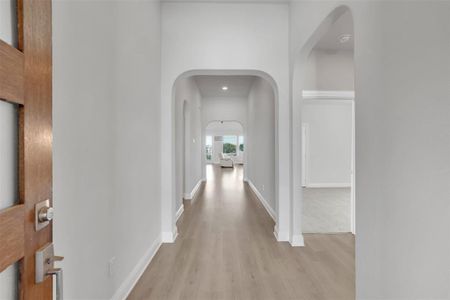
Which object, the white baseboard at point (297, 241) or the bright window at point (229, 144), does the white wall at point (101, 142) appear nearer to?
the white baseboard at point (297, 241)

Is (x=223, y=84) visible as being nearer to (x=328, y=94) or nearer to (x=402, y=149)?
(x=328, y=94)

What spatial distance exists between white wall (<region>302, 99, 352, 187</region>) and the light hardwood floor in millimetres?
4432

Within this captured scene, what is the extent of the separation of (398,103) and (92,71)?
1.76m

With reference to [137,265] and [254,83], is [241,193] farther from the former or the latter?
[137,265]

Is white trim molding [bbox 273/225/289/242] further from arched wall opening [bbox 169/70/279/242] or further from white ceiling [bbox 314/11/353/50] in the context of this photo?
white ceiling [bbox 314/11/353/50]

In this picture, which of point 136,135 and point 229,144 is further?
point 229,144

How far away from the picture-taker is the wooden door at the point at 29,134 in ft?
2.04

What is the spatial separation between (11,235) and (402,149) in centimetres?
154

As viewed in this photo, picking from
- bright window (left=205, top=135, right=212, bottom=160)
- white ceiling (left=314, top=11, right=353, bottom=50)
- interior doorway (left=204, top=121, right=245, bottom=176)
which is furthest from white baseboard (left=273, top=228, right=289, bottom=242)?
bright window (left=205, top=135, right=212, bottom=160)

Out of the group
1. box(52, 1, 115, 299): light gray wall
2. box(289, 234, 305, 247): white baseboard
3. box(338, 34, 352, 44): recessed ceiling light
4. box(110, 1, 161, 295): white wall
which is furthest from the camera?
box(338, 34, 352, 44): recessed ceiling light

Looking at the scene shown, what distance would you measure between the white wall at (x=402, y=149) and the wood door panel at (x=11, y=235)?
56.8 inches

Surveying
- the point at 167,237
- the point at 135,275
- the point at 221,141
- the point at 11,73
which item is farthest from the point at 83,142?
the point at 221,141

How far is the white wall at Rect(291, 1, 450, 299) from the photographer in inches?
41.3

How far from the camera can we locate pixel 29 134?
0.70 m
